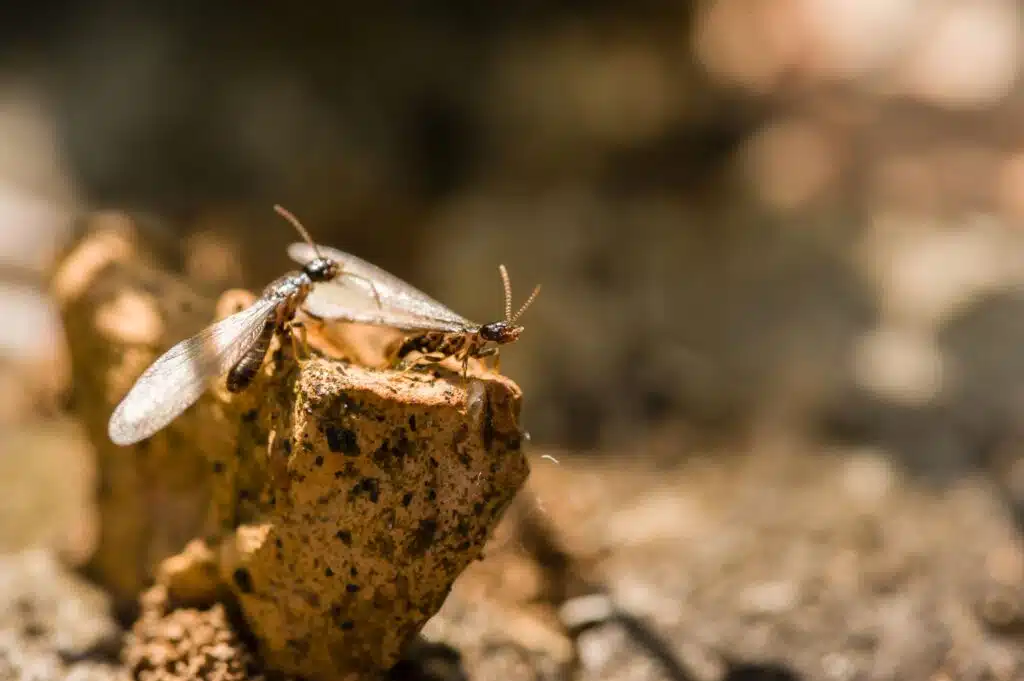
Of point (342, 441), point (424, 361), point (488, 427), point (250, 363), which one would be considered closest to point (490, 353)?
point (424, 361)

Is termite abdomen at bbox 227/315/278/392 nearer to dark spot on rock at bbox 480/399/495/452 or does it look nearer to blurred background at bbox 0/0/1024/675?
dark spot on rock at bbox 480/399/495/452

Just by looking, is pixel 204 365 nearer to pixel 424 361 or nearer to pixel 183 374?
pixel 183 374

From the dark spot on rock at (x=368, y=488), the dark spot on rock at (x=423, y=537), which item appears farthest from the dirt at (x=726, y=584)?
the dark spot on rock at (x=368, y=488)

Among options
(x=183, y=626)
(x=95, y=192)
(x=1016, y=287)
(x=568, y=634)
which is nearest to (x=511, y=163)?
(x=95, y=192)

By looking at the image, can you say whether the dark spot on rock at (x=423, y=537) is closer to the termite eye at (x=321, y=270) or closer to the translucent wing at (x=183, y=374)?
the translucent wing at (x=183, y=374)

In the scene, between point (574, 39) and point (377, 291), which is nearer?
point (377, 291)

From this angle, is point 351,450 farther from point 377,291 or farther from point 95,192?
point 95,192
